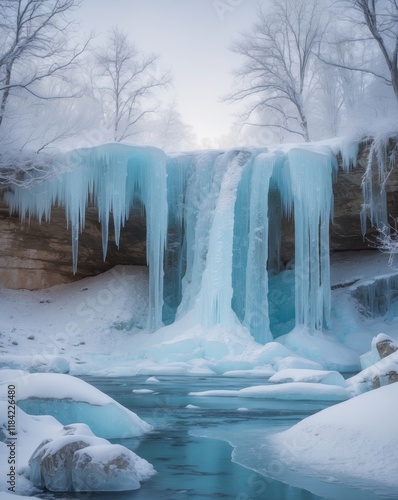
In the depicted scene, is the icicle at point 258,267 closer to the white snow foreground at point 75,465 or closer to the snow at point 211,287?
the snow at point 211,287

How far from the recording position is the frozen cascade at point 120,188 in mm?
16109

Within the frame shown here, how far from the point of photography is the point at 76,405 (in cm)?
557

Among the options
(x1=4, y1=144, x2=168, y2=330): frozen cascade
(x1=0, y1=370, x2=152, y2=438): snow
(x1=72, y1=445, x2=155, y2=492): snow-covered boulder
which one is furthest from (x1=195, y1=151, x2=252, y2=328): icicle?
(x1=72, y1=445, x2=155, y2=492): snow-covered boulder

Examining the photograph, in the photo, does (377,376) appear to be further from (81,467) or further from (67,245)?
(67,245)

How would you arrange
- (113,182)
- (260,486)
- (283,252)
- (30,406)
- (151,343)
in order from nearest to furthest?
(260,486) → (30,406) → (151,343) → (113,182) → (283,252)

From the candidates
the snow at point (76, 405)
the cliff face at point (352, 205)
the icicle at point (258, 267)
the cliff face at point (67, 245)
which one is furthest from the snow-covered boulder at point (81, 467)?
the cliff face at point (67, 245)

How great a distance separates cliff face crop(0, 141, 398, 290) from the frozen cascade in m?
1.22

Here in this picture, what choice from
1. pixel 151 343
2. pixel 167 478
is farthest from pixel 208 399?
pixel 151 343

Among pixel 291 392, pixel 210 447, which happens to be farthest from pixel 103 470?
pixel 291 392

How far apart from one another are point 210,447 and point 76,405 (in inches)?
51.1

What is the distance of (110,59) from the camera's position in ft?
81.6

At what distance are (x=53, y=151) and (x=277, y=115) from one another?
576 inches

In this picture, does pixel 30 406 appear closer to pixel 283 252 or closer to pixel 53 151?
pixel 53 151

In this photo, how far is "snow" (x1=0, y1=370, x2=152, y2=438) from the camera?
5.57 meters
